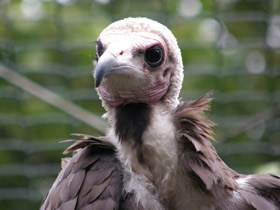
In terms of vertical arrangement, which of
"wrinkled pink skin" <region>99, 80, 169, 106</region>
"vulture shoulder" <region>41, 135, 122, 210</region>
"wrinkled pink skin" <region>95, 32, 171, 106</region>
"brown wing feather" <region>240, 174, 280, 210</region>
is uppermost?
"wrinkled pink skin" <region>95, 32, 171, 106</region>

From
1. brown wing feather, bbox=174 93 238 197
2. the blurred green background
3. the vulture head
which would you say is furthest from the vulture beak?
the blurred green background

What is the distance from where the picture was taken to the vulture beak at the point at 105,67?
1220 mm

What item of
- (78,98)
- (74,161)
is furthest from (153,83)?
(78,98)

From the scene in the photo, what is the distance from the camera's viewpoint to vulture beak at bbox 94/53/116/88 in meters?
1.22

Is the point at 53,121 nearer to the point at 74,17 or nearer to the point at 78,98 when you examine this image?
the point at 78,98

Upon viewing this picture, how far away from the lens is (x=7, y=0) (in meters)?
2.67

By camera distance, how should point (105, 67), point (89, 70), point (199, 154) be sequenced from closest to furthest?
point (105, 67) → point (199, 154) → point (89, 70)

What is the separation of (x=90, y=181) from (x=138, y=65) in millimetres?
298

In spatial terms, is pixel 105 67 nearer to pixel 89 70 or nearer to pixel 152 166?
pixel 152 166

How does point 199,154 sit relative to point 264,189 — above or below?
above

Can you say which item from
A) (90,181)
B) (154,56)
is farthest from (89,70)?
(90,181)

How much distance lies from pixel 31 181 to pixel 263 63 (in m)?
1.31

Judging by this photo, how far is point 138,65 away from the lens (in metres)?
1.33

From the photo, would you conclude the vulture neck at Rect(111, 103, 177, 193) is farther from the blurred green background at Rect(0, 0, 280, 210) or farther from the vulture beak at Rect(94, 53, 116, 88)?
the blurred green background at Rect(0, 0, 280, 210)
